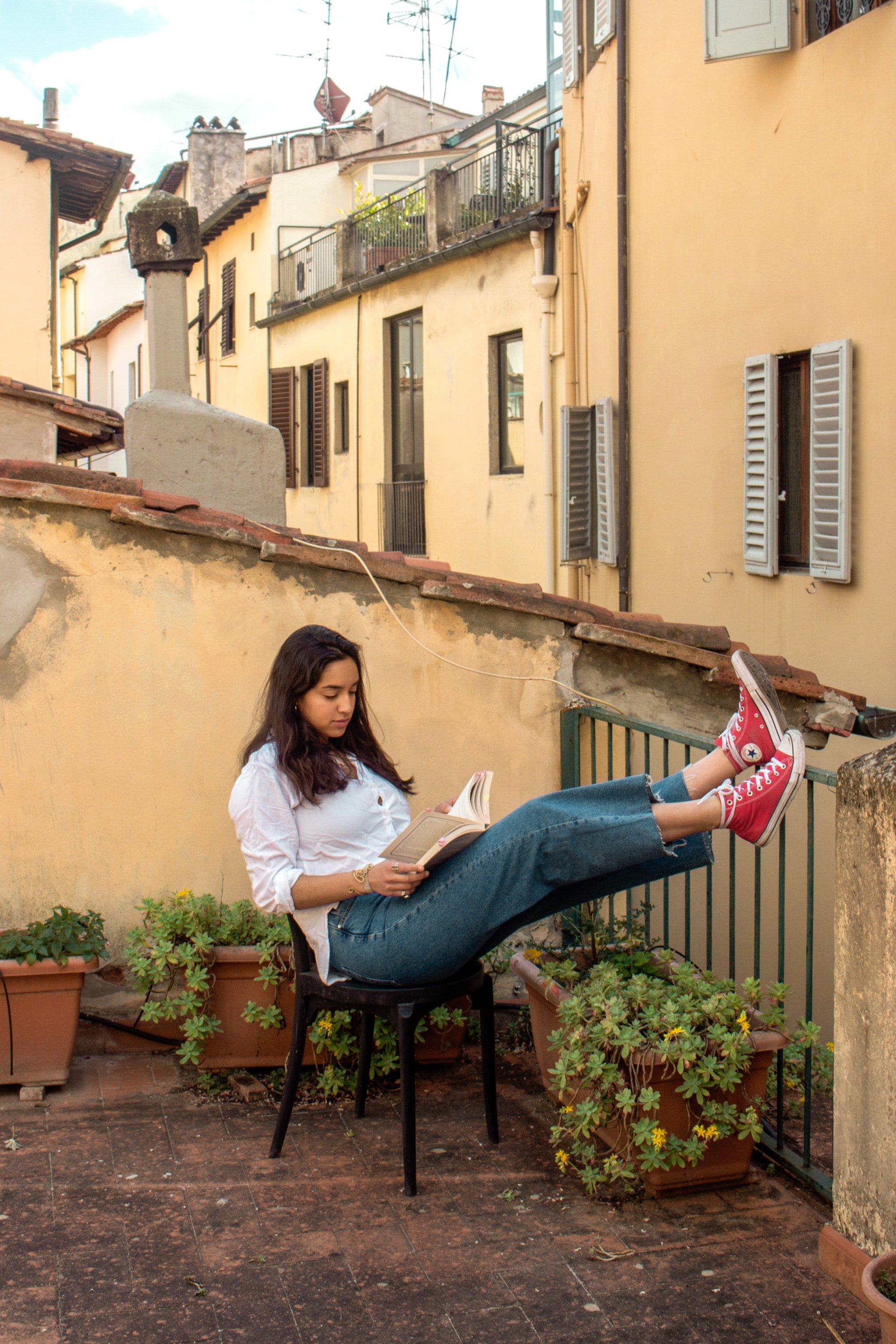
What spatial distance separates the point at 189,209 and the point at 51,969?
4.51m

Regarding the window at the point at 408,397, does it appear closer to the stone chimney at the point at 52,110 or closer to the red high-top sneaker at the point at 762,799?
the red high-top sneaker at the point at 762,799

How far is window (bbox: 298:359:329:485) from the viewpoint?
18703 mm

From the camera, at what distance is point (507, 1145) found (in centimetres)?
374

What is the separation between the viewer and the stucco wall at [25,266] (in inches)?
534

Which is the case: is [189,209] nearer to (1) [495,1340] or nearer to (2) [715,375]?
(2) [715,375]

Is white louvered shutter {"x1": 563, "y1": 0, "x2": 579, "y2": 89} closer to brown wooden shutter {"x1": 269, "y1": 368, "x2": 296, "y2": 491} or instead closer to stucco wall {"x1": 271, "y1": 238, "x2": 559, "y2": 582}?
stucco wall {"x1": 271, "y1": 238, "x2": 559, "y2": 582}

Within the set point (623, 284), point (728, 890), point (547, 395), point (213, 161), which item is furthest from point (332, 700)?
point (213, 161)

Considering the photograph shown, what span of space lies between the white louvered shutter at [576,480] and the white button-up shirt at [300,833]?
298 inches

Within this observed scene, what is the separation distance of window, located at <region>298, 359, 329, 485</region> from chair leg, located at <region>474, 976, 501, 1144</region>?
1578 cm

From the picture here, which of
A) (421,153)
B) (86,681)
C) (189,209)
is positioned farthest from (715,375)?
(421,153)

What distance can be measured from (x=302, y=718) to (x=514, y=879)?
0.81 meters

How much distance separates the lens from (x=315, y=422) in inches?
754

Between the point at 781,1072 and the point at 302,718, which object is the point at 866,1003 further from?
the point at 302,718

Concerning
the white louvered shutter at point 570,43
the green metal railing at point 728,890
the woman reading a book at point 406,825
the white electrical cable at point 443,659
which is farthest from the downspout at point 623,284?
the woman reading a book at point 406,825
